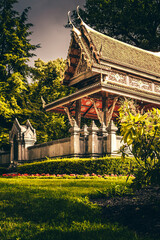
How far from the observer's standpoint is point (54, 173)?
14.0 meters

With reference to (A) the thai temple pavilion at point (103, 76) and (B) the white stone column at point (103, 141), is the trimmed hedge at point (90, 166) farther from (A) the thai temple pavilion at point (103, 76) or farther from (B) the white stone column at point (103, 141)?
(A) the thai temple pavilion at point (103, 76)

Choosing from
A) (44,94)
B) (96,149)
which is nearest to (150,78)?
(96,149)

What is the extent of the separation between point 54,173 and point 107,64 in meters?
7.88

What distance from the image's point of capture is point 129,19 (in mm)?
33750

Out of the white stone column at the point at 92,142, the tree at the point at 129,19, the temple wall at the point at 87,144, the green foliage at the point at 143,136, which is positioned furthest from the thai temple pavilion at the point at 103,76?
the tree at the point at 129,19

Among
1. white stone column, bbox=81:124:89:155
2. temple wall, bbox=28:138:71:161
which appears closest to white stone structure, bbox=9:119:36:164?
temple wall, bbox=28:138:71:161

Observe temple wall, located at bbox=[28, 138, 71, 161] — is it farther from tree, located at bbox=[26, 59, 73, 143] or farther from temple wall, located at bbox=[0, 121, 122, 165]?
tree, located at bbox=[26, 59, 73, 143]

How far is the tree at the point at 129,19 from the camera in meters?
33.4

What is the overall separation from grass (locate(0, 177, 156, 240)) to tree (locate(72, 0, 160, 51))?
30.6 meters

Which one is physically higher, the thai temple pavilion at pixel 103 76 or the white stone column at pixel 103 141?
the thai temple pavilion at pixel 103 76

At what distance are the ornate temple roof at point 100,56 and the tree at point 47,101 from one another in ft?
7.55

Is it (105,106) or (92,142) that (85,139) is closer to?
(92,142)

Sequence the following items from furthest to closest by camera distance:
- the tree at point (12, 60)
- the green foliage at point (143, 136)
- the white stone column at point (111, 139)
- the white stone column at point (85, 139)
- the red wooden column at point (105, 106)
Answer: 1. the tree at point (12, 60)
2. the red wooden column at point (105, 106)
3. the white stone column at point (85, 139)
4. the white stone column at point (111, 139)
5. the green foliage at point (143, 136)

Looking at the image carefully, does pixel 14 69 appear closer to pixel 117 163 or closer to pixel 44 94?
pixel 44 94
